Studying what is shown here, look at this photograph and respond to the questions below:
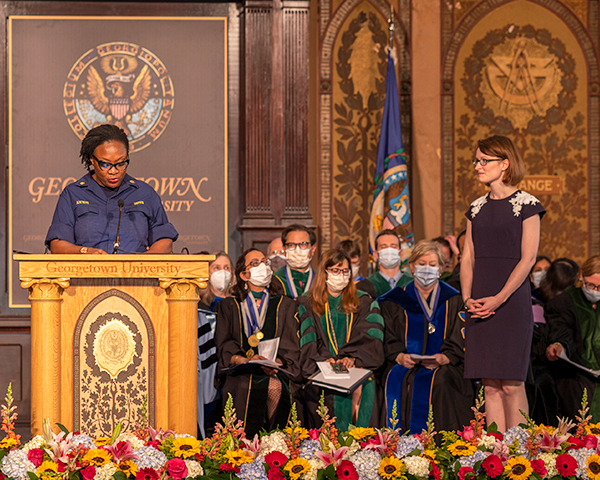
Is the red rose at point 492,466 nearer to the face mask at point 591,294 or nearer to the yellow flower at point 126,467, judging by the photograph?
the yellow flower at point 126,467

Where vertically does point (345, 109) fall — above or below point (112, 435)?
above

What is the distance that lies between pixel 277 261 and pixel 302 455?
3135mm

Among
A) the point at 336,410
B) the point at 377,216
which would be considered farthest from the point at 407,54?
the point at 336,410

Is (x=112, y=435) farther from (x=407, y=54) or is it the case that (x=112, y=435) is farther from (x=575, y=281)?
(x=407, y=54)

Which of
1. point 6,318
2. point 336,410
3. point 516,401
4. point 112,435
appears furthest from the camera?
point 6,318

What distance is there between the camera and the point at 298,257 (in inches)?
224

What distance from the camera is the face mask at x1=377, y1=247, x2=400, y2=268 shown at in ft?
19.6

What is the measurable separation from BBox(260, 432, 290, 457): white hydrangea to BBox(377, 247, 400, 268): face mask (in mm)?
2960

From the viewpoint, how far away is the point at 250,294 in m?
5.22

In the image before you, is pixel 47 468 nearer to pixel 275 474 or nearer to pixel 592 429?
pixel 275 474

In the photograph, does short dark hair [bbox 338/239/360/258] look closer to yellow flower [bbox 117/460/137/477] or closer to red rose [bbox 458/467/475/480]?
red rose [bbox 458/467/475/480]

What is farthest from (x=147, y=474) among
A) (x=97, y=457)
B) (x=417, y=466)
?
(x=417, y=466)

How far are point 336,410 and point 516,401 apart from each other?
1.61 meters

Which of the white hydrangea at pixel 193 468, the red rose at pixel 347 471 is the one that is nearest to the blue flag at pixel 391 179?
the red rose at pixel 347 471
